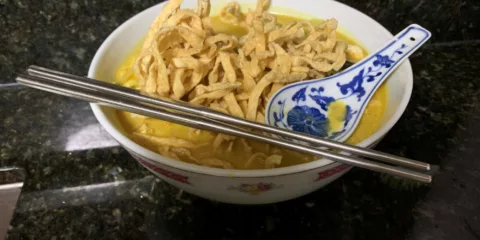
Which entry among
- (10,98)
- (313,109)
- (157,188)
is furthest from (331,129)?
(10,98)

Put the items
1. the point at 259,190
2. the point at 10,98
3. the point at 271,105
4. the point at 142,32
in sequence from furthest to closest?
the point at 10,98, the point at 142,32, the point at 271,105, the point at 259,190

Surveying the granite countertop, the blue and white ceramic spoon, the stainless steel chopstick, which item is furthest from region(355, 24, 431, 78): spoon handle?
the stainless steel chopstick

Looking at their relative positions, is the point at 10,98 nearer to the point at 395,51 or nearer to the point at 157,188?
the point at 157,188

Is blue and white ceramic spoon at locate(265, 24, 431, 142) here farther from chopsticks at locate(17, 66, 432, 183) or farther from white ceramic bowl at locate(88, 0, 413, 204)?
chopsticks at locate(17, 66, 432, 183)

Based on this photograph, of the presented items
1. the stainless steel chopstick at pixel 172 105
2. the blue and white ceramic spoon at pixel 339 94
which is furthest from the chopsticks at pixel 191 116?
the blue and white ceramic spoon at pixel 339 94

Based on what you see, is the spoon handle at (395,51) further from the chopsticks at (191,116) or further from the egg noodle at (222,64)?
the chopsticks at (191,116)

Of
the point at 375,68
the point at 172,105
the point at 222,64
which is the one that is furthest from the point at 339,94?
the point at 172,105
